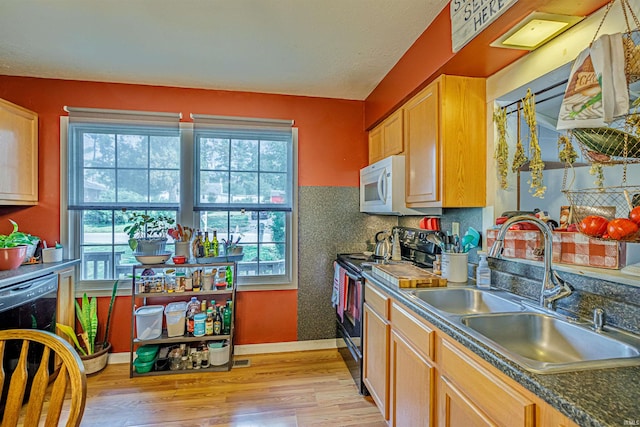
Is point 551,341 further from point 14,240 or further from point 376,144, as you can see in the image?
point 14,240

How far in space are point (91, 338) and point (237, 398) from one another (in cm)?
132

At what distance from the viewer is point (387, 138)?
2586 mm

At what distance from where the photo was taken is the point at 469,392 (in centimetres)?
106

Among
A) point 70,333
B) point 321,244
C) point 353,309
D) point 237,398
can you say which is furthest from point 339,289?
point 70,333

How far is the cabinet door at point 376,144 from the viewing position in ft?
9.02

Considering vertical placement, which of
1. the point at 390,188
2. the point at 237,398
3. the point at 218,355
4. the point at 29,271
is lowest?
the point at 237,398

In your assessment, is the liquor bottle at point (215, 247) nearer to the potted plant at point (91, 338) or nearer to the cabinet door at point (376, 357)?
the potted plant at point (91, 338)

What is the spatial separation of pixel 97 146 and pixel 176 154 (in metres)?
0.63

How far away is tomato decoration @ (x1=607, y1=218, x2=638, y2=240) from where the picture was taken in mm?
994

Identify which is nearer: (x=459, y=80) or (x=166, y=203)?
(x=459, y=80)

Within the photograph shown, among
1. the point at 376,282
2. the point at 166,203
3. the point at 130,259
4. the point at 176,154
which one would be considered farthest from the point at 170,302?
the point at 376,282

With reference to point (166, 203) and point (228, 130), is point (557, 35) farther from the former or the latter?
point (166, 203)

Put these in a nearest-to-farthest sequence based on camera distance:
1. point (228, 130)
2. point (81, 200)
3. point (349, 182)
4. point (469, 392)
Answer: point (469, 392) → point (81, 200) → point (228, 130) → point (349, 182)

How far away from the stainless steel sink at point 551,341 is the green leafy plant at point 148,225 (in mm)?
2397
